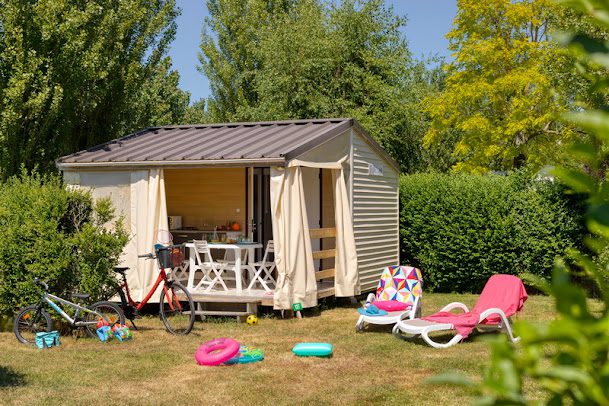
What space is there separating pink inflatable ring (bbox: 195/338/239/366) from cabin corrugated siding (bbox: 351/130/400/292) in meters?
4.90

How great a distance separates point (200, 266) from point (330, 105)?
11.2 m

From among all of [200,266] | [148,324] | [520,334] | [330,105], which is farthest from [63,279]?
[330,105]

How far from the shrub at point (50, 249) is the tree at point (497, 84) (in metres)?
13.6

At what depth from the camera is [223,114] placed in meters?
27.3

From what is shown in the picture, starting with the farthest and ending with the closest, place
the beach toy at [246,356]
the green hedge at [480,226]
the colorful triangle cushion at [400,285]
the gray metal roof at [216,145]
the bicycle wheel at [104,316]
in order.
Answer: the green hedge at [480,226]
the gray metal roof at [216,145]
the colorful triangle cushion at [400,285]
the bicycle wheel at [104,316]
the beach toy at [246,356]

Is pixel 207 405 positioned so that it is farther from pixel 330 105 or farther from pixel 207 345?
pixel 330 105

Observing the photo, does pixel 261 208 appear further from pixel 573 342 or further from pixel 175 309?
pixel 573 342

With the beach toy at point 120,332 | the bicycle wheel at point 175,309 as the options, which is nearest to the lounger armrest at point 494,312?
the bicycle wheel at point 175,309

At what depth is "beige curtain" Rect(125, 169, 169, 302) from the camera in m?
11.5

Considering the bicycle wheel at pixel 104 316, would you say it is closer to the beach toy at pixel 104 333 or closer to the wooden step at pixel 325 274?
the beach toy at pixel 104 333

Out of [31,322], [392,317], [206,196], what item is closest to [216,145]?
[206,196]

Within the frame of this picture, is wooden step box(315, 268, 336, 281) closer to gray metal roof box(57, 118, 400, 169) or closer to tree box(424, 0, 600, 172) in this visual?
gray metal roof box(57, 118, 400, 169)

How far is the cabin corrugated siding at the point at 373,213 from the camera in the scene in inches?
510

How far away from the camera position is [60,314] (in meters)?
9.47
